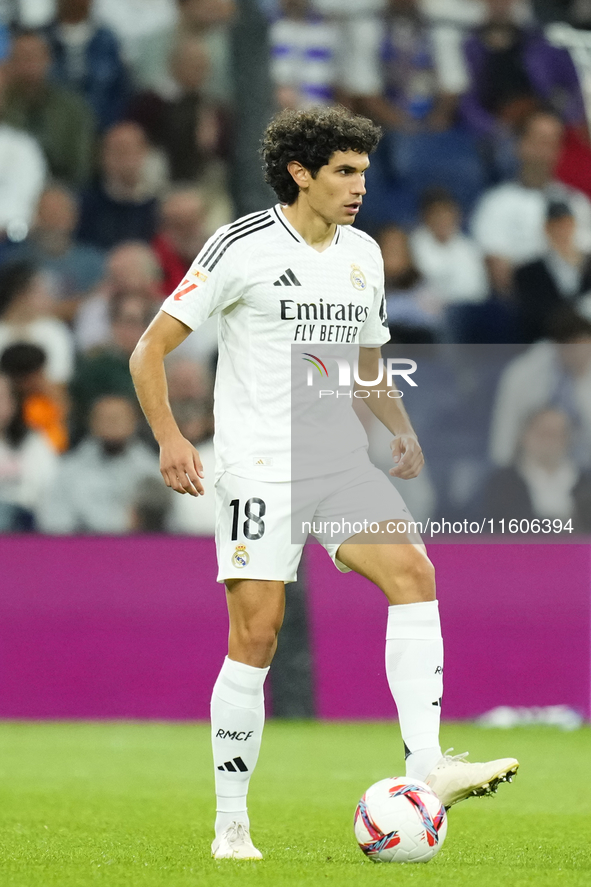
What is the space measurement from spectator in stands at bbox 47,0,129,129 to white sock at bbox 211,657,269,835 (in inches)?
296

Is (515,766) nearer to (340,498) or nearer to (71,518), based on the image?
(340,498)

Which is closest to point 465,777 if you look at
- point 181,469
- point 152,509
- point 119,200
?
point 181,469

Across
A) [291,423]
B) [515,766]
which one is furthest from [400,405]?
[515,766]

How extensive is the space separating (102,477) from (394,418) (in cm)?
465

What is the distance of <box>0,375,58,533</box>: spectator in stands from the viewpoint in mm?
9234

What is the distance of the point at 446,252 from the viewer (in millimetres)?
11031

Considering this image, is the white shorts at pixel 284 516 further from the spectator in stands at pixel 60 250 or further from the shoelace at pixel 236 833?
the spectator in stands at pixel 60 250

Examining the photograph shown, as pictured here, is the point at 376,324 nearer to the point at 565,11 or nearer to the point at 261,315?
the point at 261,315

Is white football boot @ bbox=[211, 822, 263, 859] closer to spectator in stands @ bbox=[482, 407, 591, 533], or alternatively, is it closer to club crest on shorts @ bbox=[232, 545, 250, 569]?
club crest on shorts @ bbox=[232, 545, 250, 569]

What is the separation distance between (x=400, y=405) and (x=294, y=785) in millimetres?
2338

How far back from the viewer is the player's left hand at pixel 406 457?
4.72 metres

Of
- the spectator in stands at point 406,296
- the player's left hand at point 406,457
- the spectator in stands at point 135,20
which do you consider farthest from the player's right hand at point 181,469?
the spectator in stands at point 135,20

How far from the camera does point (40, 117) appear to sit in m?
11.2

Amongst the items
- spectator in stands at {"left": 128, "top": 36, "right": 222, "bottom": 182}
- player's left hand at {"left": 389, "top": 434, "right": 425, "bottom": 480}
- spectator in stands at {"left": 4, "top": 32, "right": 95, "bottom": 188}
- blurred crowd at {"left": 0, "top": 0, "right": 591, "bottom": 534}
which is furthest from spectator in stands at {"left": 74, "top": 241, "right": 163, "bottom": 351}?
player's left hand at {"left": 389, "top": 434, "right": 425, "bottom": 480}
